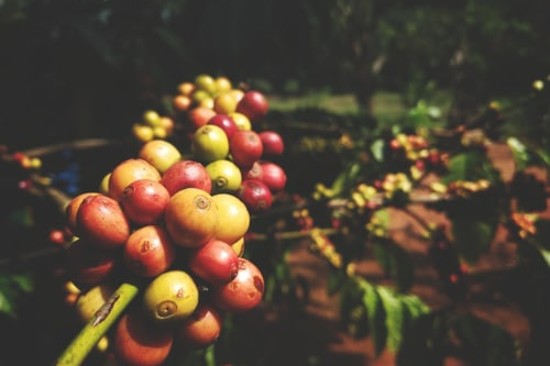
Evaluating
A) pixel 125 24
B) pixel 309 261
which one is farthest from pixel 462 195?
pixel 309 261

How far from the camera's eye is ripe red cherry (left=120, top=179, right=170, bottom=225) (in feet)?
3.27

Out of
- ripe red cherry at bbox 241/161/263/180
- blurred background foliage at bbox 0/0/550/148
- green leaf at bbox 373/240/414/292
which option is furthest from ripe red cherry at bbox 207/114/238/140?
green leaf at bbox 373/240/414/292

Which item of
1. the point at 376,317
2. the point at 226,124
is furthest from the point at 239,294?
the point at 376,317

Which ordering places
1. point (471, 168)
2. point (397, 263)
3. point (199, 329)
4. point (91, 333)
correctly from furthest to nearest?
point (397, 263)
point (471, 168)
point (199, 329)
point (91, 333)

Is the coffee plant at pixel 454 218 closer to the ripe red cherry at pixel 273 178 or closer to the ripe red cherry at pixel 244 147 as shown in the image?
the ripe red cherry at pixel 273 178

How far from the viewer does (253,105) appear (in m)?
1.53

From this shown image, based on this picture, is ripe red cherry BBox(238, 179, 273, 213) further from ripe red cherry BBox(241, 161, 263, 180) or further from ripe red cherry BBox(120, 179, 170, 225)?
ripe red cherry BBox(120, 179, 170, 225)

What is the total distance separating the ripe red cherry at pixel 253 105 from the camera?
1.53 metres

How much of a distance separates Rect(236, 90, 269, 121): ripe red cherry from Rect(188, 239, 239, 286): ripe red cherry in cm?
67

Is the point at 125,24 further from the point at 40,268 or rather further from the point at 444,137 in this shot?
the point at 444,137

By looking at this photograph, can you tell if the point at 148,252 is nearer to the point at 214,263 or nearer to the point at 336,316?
the point at 214,263

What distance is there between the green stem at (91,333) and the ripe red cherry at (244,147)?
1.97ft

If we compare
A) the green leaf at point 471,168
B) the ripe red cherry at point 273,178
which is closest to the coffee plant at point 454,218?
the green leaf at point 471,168

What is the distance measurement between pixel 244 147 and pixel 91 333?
2.35ft
